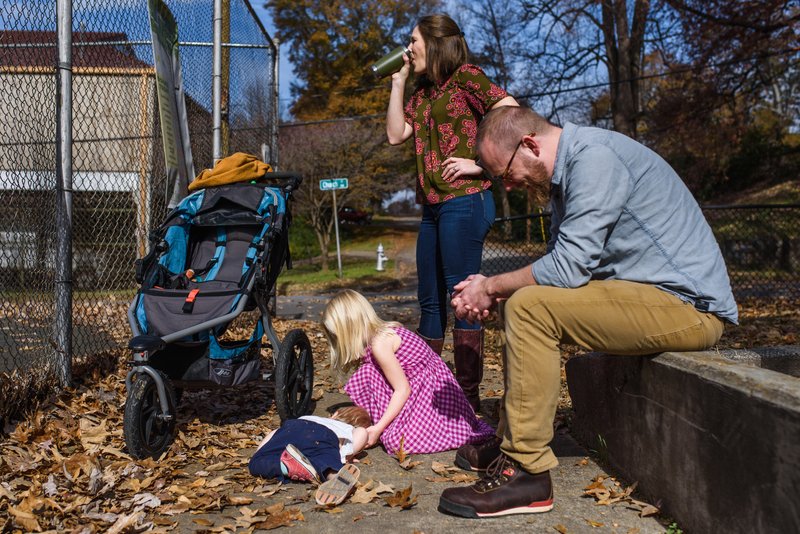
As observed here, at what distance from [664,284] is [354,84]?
3609 cm

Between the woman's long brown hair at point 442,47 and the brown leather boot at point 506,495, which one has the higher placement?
the woman's long brown hair at point 442,47

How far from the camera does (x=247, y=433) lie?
419 centimetres

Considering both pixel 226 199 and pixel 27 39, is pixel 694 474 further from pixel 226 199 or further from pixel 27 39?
pixel 27 39

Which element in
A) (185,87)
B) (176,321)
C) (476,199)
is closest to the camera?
(176,321)

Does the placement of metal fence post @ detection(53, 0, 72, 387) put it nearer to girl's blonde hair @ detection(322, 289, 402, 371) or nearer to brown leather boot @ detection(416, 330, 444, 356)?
girl's blonde hair @ detection(322, 289, 402, 371)

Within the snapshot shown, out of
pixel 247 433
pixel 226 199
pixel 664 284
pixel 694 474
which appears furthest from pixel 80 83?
pixel 694 474

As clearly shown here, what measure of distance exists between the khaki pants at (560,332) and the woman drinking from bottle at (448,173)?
1280 millimetres

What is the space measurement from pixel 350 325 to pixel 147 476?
121 cm

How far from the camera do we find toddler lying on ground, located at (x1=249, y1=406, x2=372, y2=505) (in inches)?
120

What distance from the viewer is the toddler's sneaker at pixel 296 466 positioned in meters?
3.20

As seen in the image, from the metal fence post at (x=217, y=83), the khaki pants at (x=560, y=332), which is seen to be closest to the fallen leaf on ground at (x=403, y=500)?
the khaki pants at (x=560, y=332)

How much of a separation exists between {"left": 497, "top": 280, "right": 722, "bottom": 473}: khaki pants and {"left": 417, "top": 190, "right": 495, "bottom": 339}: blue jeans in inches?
46.5

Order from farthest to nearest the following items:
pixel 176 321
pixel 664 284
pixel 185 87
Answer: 1. pixel 185 87
2. pixel 176 321
3. pixel 664 284

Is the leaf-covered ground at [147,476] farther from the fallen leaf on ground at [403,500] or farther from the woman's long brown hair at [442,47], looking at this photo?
the woman's long brown hair at [442,47]
